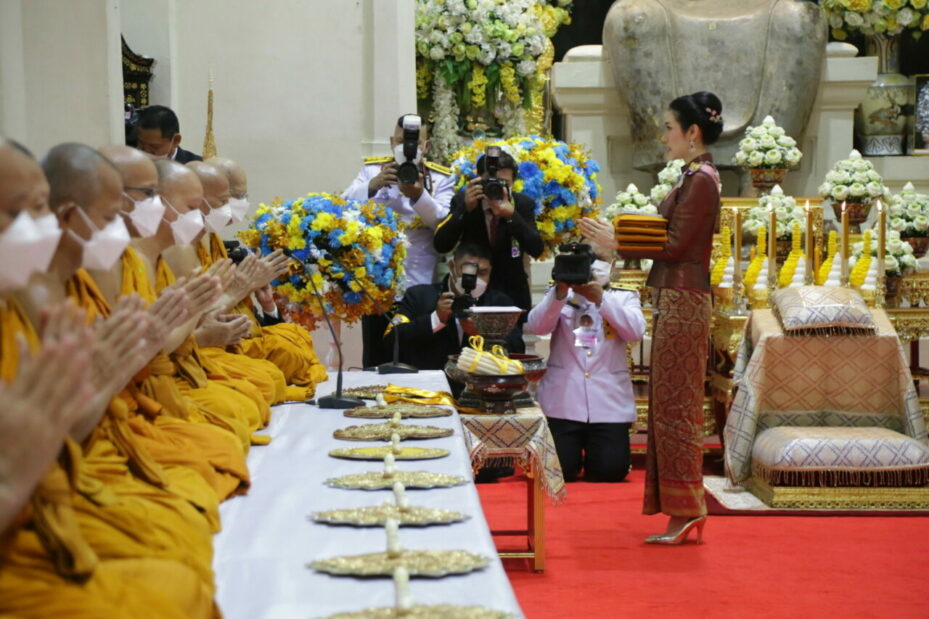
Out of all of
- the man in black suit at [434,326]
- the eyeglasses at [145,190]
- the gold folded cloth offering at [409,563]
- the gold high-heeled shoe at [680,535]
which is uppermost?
the eyeglasses at [145,190]

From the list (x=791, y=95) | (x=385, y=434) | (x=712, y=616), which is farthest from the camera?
(x=791, y=95)

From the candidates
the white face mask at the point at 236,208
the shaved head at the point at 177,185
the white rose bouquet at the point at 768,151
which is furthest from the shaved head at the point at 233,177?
the white rose bouquet at the point at 768,151

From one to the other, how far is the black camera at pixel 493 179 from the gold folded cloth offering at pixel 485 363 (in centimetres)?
127

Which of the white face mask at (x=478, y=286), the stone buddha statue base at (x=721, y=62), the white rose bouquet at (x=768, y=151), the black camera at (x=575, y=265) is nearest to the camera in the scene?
the black camera at (x=575, y=265)

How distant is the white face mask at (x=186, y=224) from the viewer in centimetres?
325

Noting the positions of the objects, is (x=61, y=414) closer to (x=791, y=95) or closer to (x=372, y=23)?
(x=372, y=23)

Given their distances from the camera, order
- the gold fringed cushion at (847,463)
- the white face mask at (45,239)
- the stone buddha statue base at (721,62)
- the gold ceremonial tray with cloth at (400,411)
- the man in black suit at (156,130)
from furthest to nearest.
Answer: the stone buddha statue base at (721,62) < the gold fringed cushion at (847,463) < the man in black suit at (156,130) < the gold ceremonial tray with cloth at (400,411) < the white face mask at (45,239)

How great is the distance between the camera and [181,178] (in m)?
3.31

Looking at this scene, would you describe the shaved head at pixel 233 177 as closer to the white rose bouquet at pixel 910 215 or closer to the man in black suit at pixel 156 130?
the man in black suit at pixel 156 130

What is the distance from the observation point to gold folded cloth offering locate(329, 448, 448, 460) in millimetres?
3010

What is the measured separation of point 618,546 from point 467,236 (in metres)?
1.68

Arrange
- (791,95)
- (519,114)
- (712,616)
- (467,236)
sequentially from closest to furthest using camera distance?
(712,616), (467,236), (519,114), (791,95)

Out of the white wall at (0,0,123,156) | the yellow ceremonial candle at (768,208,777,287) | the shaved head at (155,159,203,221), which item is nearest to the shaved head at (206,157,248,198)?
the white wall at (0,0,123,156)

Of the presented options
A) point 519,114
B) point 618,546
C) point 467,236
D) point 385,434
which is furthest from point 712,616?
point 519,114
